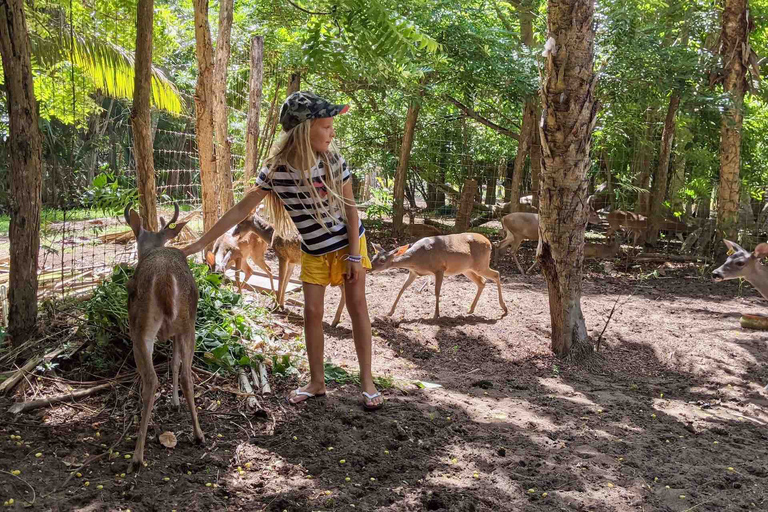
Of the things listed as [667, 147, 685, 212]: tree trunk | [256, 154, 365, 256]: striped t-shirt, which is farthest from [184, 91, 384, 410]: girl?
[667, 147, 685, 212]: tree trunk

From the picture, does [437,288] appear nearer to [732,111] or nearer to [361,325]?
[361,325]

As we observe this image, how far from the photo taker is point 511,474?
3.78 meters

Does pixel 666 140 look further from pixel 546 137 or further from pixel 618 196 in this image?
pixel 546 137

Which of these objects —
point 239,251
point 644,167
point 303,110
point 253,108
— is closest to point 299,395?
point 303,110

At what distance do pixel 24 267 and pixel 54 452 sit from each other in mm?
1442

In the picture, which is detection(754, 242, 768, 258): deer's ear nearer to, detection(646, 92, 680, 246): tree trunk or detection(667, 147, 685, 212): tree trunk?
detection(646, 92, 680, 246): tree trunk

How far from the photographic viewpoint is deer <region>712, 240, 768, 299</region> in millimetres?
7859

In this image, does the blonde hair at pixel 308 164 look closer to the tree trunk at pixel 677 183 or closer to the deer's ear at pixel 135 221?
the deer's ear at pixel 135 221

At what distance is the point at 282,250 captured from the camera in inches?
317

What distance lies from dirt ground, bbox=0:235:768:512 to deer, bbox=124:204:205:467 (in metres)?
0.30

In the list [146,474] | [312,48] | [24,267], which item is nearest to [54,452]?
[146,474]

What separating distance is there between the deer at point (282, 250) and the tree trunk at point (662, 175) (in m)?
7.69

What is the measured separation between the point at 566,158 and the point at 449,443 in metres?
2.90

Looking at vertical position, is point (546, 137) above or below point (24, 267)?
above
